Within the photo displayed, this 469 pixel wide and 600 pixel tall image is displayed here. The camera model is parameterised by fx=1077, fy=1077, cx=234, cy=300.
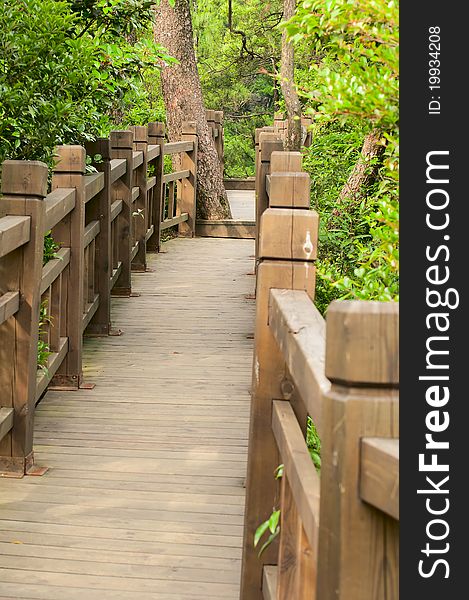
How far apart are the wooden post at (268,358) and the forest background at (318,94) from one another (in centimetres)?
22

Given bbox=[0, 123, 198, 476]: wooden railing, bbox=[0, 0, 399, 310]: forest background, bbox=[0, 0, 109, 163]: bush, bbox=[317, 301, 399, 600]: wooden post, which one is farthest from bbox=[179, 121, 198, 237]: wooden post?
bbox=[317, 301, 399, 600]: wooden post

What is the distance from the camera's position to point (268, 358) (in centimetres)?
292

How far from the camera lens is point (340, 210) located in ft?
24.0

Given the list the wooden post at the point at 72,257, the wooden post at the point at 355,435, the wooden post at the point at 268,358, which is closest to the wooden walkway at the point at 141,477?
the wooden post at the point at 72,257

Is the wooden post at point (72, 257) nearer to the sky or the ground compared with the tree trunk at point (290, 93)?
nearer to the ground

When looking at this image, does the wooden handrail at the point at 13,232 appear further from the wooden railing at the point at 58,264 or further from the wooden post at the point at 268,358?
the wooden post at the point at 268,358

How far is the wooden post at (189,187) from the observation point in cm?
1277

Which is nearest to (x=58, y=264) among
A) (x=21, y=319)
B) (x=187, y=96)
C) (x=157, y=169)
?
(x=21, y=319)

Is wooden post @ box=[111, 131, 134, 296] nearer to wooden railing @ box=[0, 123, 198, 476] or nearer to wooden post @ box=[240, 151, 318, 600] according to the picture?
wooden railing @ box=[0, 123, 198, 476]

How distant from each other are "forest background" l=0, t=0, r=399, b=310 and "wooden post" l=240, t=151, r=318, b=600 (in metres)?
0.22

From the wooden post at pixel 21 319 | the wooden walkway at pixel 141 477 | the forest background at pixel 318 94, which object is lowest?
Result: the wooden walkway at pixel 141 477

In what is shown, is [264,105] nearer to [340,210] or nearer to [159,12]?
[159,12]

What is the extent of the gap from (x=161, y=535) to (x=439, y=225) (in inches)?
96.3

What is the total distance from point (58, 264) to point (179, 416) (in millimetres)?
992
